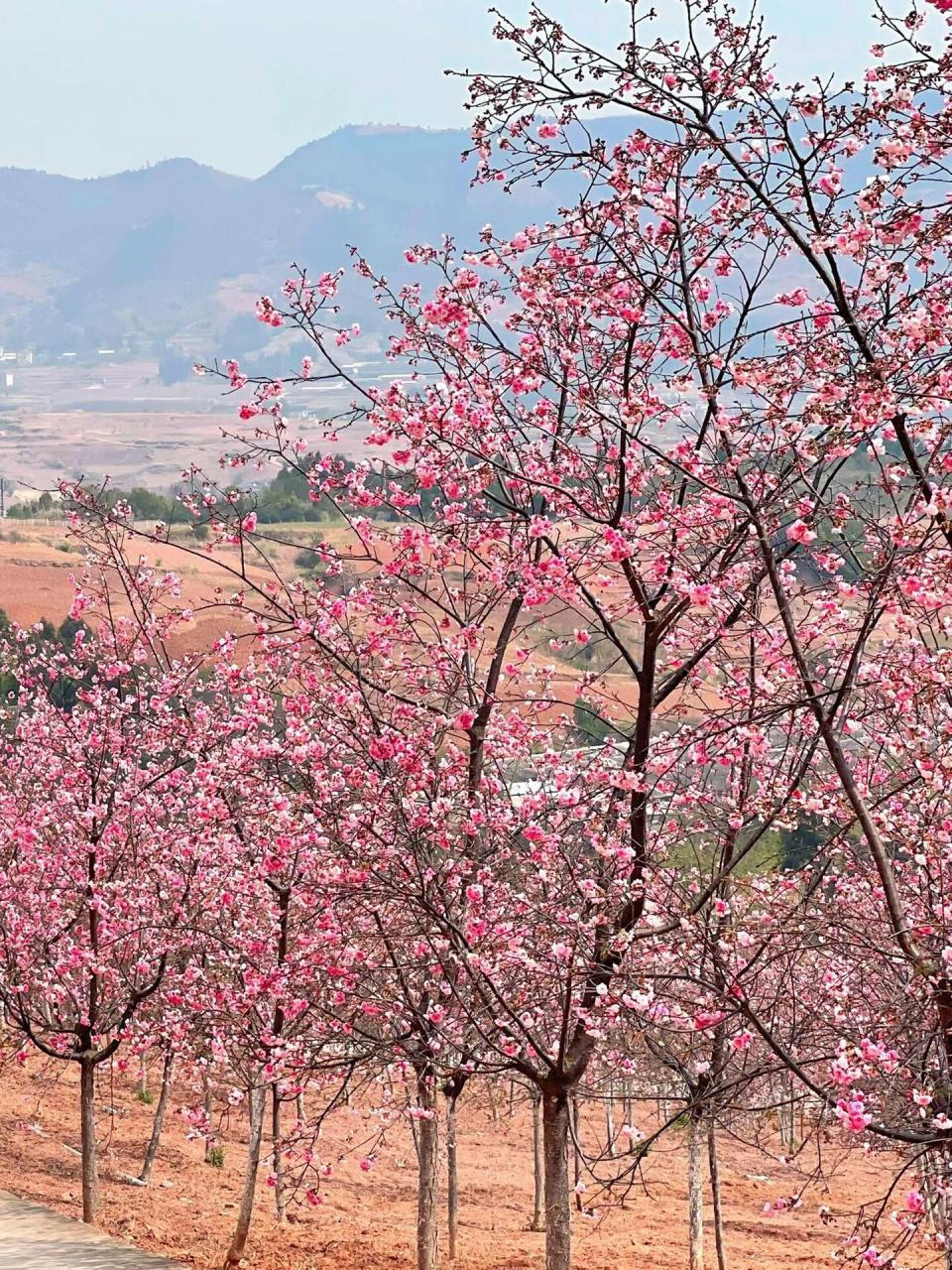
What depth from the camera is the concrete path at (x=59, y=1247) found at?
20.0ft

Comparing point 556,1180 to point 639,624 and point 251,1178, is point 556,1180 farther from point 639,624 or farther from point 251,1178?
point 251,1178

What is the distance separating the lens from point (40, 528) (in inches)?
3349

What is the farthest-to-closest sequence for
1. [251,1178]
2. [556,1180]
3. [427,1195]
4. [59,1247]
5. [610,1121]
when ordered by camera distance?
[610,1121] < [251,1178] < [427,1195] < [556,1180] < [59,1247]

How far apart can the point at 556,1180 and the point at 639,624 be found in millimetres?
3209

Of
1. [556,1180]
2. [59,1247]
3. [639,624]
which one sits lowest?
[556,1180]

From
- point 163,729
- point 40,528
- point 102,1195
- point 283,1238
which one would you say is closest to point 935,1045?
point 163,729

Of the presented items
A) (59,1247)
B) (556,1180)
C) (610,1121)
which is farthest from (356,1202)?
(59,1247)

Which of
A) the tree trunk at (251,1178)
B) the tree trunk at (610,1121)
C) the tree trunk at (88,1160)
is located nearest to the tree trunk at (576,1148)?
the tree trunk at (610,1121)

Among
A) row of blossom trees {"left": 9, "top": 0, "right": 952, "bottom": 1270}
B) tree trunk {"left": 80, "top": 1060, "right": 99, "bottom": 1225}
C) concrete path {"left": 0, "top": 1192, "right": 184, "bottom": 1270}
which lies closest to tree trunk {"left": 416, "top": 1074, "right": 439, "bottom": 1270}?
row of blossom trees {"left": 9, "top": 0, "right": 952, "bottom": 1270}

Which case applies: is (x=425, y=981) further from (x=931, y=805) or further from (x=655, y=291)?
(x=655, y=291)

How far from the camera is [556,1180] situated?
810 cm

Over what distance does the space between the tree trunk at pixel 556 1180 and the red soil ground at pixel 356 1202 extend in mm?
3506

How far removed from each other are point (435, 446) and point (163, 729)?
209 inches

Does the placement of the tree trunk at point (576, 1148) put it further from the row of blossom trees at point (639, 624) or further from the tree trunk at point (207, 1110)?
the tree trunk at point (207, 1110)
